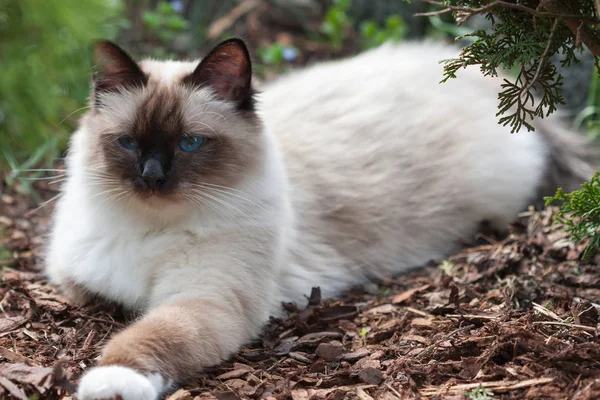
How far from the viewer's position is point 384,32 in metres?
5.90

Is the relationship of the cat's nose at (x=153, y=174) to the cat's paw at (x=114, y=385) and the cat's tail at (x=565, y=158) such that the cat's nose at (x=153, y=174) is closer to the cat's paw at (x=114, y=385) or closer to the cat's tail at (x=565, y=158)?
the cat's paw at (x=114, y=385)

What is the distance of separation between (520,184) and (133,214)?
2.45 meters

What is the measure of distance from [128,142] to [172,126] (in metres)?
0.20

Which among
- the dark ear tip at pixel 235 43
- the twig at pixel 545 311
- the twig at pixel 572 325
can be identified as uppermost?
the dark ear tip at pixel 235 43

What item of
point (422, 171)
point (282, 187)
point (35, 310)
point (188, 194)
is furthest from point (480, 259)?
point (35, 310)

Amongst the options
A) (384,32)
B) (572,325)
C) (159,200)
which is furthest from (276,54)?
(572,325)

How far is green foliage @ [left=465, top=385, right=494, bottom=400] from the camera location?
2093 millimetres

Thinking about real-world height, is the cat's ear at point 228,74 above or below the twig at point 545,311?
above

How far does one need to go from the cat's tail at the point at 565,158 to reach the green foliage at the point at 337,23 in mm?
2272

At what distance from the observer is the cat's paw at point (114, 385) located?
2045 millimetres

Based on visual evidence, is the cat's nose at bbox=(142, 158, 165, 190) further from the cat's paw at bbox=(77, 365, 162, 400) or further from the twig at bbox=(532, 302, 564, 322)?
the twig at bbox=(532, 302, 564, 322)

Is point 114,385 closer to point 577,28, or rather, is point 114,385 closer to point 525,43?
point 525,43

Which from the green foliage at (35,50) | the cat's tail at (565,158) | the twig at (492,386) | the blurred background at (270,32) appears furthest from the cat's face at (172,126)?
the cat's tail at (565,158)

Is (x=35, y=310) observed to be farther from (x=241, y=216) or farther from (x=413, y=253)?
(x=413, y=253)
